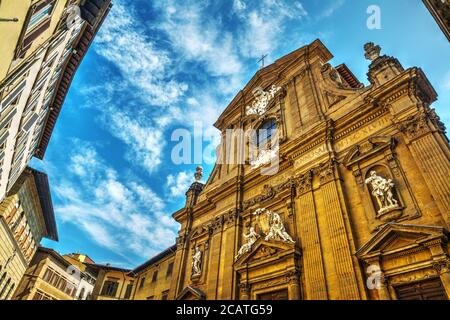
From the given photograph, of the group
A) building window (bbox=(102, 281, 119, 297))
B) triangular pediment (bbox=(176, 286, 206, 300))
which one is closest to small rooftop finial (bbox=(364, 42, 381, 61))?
triangular pediment (bbox=(176, 286, 206, 300))

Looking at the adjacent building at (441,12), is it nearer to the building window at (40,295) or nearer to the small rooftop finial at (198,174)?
the small rooftop finial at (198,174)

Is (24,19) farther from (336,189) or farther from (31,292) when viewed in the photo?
(31,292)

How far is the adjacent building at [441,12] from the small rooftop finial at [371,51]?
4.24m

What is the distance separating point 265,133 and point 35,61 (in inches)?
476

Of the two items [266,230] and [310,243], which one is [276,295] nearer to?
[310,243]

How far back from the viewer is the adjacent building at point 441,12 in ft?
22.2

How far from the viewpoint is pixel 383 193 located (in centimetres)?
920

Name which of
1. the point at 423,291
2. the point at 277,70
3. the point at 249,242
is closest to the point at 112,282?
the point at 249,242

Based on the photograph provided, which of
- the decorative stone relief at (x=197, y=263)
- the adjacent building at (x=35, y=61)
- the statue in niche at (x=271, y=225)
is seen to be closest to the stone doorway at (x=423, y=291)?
the statue in niche at (x=271, y=225)

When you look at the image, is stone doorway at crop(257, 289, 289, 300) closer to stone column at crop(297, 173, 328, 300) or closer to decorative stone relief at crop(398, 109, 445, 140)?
stone column at crop(297, 173, 328, 300)

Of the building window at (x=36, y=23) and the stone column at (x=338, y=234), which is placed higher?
Answer: the building window at (x=36, y=23)

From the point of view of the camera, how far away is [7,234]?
68.2ft
